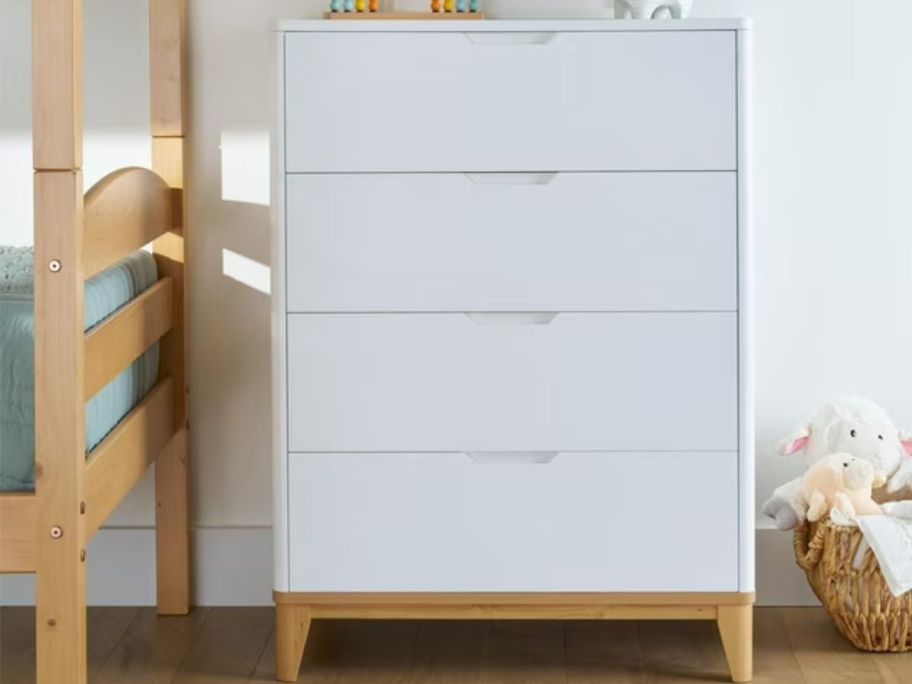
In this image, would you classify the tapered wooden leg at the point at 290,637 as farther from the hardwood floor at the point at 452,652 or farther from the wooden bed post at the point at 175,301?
the wooden bed post at the point at 175,301

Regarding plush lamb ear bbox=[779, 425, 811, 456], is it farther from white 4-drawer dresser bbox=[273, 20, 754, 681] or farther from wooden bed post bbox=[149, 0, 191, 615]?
wooden bed post bbox=[149, 0, 191, 615]

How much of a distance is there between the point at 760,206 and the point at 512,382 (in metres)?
0.64

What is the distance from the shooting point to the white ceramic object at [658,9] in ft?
7.59

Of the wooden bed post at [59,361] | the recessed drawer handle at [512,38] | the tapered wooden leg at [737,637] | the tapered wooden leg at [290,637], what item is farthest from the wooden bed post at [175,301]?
→ the tapered wooden leg at [737,637]

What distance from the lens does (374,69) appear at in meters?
2.16

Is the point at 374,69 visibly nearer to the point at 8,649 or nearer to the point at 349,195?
the point at 349,195

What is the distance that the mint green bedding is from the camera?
6.11ft

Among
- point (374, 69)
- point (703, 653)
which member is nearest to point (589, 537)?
point (703, 653)

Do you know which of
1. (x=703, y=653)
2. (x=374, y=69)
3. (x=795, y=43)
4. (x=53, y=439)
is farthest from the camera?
(x=795, y=43)

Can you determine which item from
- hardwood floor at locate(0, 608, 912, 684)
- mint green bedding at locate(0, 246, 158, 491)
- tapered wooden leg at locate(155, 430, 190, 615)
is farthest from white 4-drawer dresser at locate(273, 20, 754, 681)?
tapered wooden leg at locate(155, 430, 190, 615)

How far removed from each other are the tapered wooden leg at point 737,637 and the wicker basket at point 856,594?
A: 190 mm

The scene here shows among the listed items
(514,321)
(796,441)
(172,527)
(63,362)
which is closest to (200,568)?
(172,527)

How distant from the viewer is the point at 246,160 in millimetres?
2594

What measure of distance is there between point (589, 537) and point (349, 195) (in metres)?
0.60
